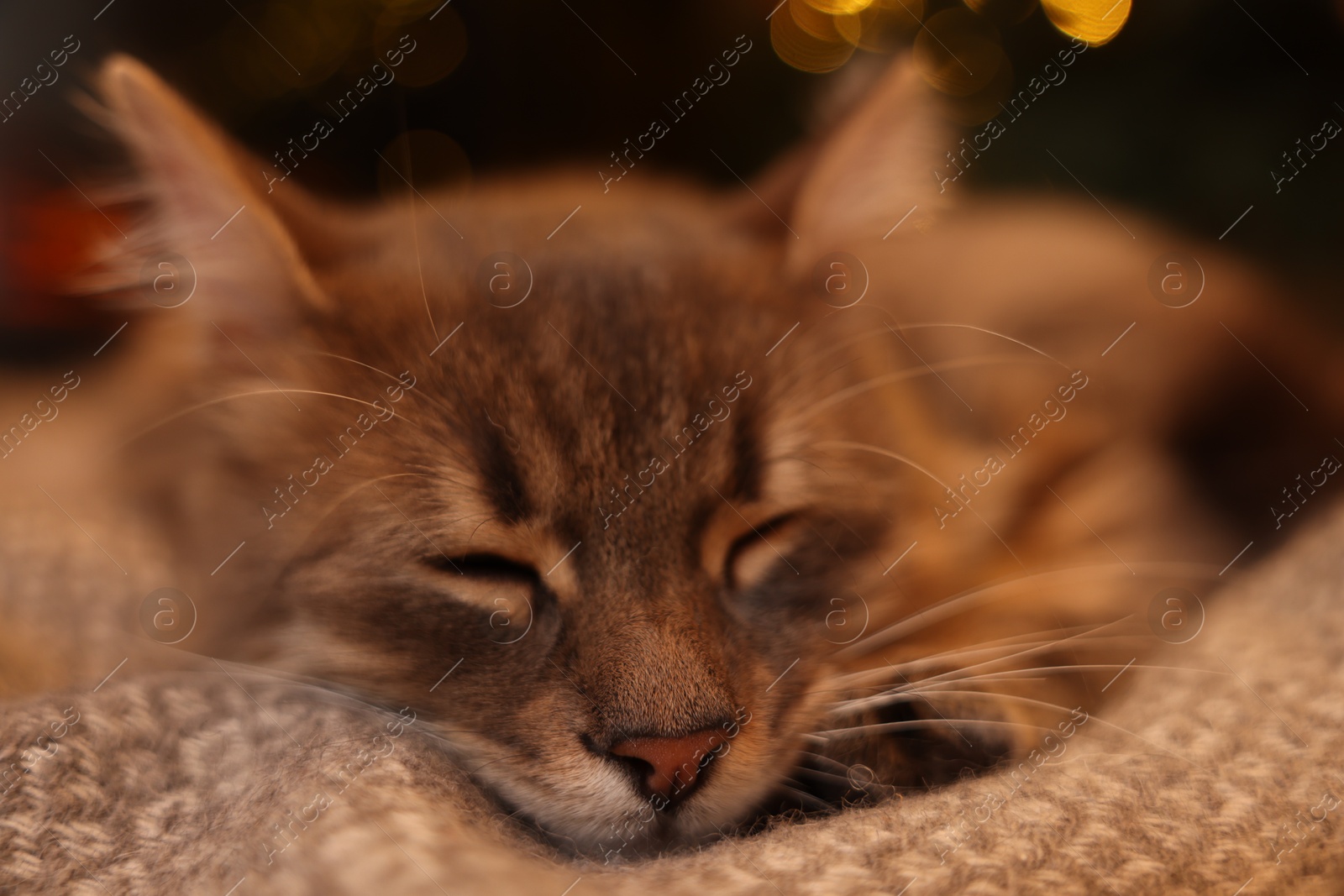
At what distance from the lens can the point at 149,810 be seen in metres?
0.61

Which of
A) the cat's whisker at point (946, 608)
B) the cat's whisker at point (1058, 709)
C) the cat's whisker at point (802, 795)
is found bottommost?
the cat's whisker at point (1058, 709)

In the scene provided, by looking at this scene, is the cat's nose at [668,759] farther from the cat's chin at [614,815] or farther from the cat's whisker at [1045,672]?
the cat's whisker at [1045,672]

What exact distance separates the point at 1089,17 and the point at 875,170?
22.2 inches

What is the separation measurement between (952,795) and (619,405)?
407 mm

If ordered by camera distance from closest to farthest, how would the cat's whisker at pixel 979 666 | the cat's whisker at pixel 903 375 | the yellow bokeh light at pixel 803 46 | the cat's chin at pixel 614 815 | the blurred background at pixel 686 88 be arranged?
the cat's chin at pixel 614 815 → the cat's whisker at pixel 979 666 → the cat's whisker at pixel 903 375 → the blurred background at pixel 686 88 → the yellow bokeh light at pixel 803 46

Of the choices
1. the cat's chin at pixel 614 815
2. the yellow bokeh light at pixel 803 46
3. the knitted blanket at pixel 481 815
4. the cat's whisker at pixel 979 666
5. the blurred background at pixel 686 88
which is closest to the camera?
the knitted blanket at pixel 481 815

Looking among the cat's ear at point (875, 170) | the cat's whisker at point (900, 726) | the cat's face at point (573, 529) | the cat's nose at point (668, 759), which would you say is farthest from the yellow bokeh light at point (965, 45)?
the cat's nose at point (668, 759)

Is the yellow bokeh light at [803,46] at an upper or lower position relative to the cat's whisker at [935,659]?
upper

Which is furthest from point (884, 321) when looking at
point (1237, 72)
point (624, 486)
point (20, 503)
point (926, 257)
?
point (20, 503)

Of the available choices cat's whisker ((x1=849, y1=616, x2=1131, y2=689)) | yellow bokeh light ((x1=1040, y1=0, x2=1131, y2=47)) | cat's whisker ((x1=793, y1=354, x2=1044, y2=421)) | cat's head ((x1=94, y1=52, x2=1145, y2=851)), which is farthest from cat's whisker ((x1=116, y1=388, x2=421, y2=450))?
yellow bokeh light ((x1=1040, y1=0, x2=1131, y2=47))

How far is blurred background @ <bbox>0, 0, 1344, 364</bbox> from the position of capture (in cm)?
122

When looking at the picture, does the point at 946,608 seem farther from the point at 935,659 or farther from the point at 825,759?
the point at 825,759

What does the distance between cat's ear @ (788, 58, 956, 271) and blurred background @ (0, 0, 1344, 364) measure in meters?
0.15

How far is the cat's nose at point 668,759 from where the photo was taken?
2.10 feet
